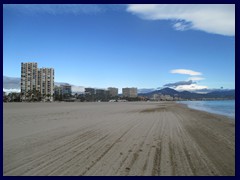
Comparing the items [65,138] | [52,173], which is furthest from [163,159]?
[65,138]

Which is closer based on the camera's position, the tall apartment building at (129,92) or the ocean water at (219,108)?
the ocean water at (219,108)

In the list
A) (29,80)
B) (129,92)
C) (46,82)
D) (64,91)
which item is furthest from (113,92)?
(29,80)

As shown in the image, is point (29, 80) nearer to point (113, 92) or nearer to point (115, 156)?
point (113, 92)

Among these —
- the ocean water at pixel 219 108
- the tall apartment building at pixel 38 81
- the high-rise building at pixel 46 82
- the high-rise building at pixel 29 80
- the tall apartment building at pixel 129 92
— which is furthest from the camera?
the tall apartment building at pixel 129 92

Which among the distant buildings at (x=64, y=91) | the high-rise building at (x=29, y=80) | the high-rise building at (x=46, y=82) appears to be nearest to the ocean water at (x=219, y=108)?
the high-rise building at (x=29, y=80)

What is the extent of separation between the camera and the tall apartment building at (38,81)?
301 feet

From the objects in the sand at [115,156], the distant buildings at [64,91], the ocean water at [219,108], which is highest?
the distant buildings at [64,91]

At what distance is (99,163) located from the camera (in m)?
6.39

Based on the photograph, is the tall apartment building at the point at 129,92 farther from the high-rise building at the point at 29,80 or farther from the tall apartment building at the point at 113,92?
the high-rise building at the point at 29,80

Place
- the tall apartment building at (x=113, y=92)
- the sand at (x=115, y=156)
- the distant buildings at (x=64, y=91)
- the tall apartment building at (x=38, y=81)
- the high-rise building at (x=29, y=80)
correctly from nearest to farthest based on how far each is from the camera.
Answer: the sand at (x=115, y=156) → the high-rise building at (x=29, y=80) → the tall apartment building at (x=38, y=81) → the distant buildings at (x=64, y=91) → the tall apartment building at (x=113, y=92)

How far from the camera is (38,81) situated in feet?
347

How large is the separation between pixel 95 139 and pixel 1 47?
5443 mm

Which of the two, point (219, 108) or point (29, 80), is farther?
point (29, 80)
